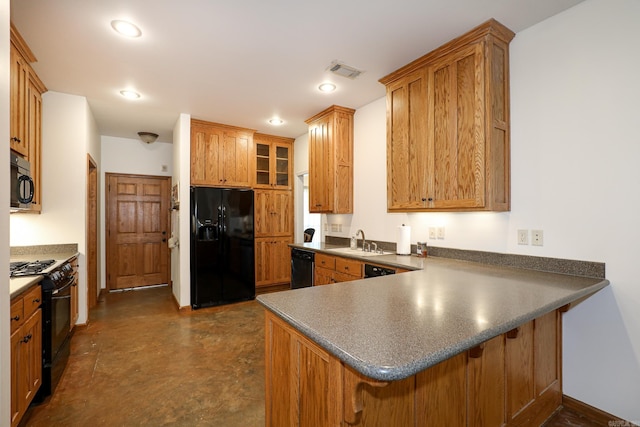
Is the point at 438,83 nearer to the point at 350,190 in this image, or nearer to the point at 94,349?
the point at 350,190

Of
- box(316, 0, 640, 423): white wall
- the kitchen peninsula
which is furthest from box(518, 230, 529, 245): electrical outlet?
the kitchen peninsula

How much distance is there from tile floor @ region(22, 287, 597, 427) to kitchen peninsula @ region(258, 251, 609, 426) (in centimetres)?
58

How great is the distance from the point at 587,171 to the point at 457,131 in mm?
818

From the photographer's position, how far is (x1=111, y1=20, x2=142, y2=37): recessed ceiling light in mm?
2096

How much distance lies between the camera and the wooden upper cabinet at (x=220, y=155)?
429 centimetres

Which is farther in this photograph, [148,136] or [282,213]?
[282,213]

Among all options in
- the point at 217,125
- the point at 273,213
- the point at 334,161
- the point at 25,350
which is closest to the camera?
the point at 25,350

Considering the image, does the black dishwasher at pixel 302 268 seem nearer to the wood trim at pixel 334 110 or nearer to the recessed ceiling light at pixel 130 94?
the wood trim at pixel 334 110

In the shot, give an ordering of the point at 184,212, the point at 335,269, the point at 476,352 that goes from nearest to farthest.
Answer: the point at 476,352, the point at 335,269, the point at 184,212

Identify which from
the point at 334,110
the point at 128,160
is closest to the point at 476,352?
the point at 334,110

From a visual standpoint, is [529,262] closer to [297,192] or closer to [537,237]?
[537,237]

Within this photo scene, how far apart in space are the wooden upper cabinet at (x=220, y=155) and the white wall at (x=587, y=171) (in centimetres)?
352

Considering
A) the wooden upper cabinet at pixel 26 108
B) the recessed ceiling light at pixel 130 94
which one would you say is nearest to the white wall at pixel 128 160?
the wooden upper cabinet at pixel 26 108

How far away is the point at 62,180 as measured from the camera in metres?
3.36
